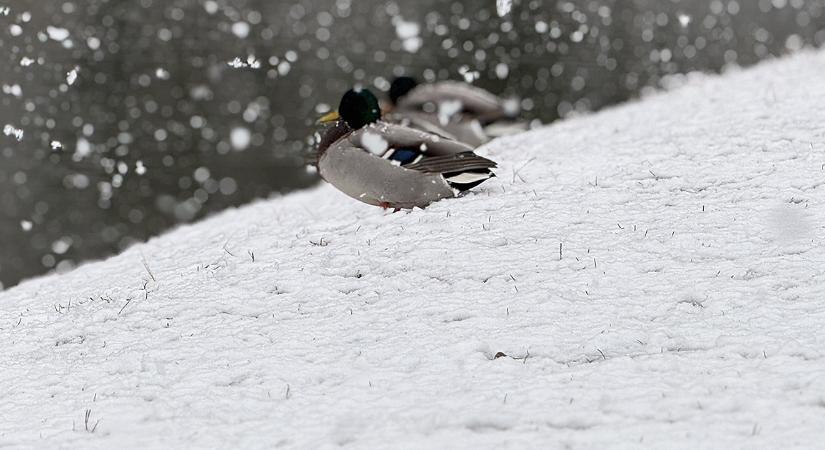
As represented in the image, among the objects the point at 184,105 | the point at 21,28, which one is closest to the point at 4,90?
the point at 21,28

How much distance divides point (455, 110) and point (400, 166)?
20.4 ft

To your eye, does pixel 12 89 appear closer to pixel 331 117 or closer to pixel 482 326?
pixel 331 117

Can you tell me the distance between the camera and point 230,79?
2361cm

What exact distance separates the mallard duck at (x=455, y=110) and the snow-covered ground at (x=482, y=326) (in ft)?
15.6

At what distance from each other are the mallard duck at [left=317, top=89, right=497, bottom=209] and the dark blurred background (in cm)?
1038

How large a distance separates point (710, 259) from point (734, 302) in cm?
82

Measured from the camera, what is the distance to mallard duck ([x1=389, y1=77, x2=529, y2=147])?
14.6 meters

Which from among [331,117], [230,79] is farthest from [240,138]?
[331,117]

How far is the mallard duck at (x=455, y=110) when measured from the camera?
1464cm

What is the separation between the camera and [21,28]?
608 inches

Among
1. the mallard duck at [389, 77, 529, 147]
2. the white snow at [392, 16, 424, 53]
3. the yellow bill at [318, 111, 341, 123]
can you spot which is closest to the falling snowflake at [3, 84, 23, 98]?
the mallard duck at [389, 77, 529, 147]

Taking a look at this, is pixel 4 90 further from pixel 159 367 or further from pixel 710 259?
pixel 710 259

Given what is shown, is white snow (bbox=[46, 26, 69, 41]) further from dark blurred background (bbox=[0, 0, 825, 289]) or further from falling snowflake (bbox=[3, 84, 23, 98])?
falling snowflake (bbox=[3, 84, 23, 98])

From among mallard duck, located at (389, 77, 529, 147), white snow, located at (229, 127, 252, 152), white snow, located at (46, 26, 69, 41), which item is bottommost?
mallard duck, located at (389, 77, 529, 147)
